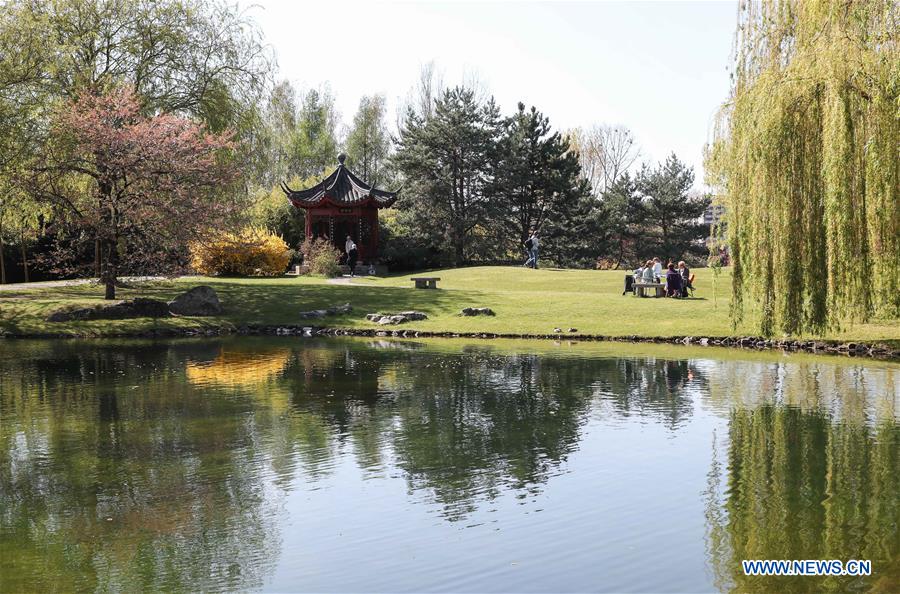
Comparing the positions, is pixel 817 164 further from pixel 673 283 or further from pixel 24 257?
pixel 24 257

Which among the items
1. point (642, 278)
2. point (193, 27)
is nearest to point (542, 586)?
point (642, 278)

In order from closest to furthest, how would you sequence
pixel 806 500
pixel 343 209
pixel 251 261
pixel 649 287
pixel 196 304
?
pixel 806 500 < pixel 196 304 < pixel 649 287 < pixel 251 261 < pixel 343 209

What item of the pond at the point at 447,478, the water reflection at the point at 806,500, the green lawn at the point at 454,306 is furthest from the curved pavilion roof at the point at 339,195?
the water reflection at the point at 806,500

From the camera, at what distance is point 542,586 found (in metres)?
7.63

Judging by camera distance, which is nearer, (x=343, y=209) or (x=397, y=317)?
(x=397, y=317)

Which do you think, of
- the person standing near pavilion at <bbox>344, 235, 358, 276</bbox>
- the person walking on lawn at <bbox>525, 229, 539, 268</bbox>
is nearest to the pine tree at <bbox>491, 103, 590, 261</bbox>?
the person walking on lawn at <bbox>525, 229, 539, 268</bbox>

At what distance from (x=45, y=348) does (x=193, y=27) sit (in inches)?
592

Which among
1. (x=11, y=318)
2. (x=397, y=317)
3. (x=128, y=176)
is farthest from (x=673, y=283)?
(x=11, y=318)

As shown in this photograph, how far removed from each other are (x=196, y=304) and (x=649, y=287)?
47.5ft

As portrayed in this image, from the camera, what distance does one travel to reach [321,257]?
4012cm

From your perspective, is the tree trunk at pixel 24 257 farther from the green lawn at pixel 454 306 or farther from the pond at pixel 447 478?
the pond at pixel 447 478

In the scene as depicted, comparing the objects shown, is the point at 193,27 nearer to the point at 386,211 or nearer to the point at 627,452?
the point at 386,211

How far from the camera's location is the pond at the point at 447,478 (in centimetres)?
809

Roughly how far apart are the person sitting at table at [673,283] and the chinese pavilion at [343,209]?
1799cm
